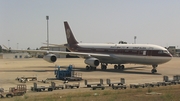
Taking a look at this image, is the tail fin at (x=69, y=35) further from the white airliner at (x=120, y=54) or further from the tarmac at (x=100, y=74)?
the tarmac at (x=100, y=74)

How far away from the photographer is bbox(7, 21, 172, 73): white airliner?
3838 cm

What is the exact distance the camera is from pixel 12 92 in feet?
67.5

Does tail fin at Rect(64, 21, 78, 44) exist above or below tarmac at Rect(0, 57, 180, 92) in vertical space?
above

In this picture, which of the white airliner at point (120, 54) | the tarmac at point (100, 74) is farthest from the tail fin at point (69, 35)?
the tarmac at point (100, 74)

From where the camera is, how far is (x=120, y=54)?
42812 millimetres

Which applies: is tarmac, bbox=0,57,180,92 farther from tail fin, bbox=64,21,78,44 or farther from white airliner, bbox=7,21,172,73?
tail fin, bbox=64,21,78,44

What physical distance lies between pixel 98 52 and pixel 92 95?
27.2 metres

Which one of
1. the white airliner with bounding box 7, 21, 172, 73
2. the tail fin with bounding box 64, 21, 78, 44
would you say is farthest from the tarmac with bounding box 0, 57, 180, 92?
the tail fin with bounding box 64, 21, 78, 44

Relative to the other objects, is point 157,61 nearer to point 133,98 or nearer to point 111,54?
point 111,54

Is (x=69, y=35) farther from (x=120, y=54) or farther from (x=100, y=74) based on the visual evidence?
(x=100, y=74)

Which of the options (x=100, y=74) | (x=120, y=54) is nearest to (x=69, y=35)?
(x=120, y=54)

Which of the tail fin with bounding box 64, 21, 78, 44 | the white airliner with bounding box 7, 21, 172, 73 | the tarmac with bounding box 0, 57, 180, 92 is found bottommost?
the tarmac with bounding box 0, 57, 180, 92

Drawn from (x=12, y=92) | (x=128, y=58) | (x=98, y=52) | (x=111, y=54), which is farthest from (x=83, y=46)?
(x=12, y=92)

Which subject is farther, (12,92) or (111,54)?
(111,54)
